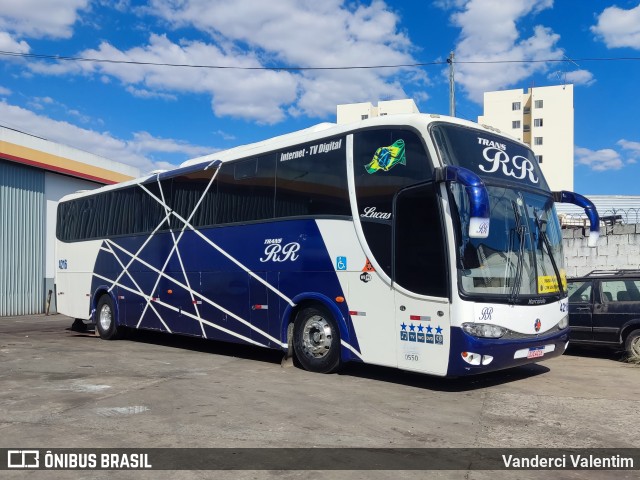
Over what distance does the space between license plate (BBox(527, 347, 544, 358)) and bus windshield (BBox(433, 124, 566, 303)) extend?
0.72 meters

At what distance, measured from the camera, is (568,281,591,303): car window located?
11.4m

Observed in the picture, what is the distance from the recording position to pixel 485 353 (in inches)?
291

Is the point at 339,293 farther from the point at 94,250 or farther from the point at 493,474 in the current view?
the point at 94,250

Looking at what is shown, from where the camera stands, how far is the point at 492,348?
24.4ft

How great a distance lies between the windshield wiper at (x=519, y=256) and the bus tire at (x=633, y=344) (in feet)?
13.7

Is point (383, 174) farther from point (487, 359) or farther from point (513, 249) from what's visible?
point (487, 359)

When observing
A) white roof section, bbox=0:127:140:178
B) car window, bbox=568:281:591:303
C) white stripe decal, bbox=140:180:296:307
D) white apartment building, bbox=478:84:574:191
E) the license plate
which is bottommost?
the license plate

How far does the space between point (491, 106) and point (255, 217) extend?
282ft

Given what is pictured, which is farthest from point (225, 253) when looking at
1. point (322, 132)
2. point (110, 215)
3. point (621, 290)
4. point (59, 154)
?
point (59, 154)

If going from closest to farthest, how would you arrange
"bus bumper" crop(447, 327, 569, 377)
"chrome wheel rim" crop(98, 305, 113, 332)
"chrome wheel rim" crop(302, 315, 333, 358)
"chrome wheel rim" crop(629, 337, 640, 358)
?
"bus bumper" crop(447, 327, 569, 377), "chrome wheel rim" crop(302, 315, 333, 358), "chrome wheel rim" crop(629, 337, 640, 358), "chrome wheel rim" crop(98, 305, 113, 332)

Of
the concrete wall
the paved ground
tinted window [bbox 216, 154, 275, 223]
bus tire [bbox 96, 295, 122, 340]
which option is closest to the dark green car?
the paved ground

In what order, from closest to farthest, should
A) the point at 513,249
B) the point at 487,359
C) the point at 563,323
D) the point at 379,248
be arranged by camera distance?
the point at 487,359 < the point at 513,249 < the point at 379,248 < the point at 563,323

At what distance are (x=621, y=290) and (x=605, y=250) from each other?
16.7 feet

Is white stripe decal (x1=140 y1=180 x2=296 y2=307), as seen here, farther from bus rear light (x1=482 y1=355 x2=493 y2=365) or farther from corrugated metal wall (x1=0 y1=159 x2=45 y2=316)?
corrugated metal wall (x1=0 y1=159 x2=45 y2=316)
